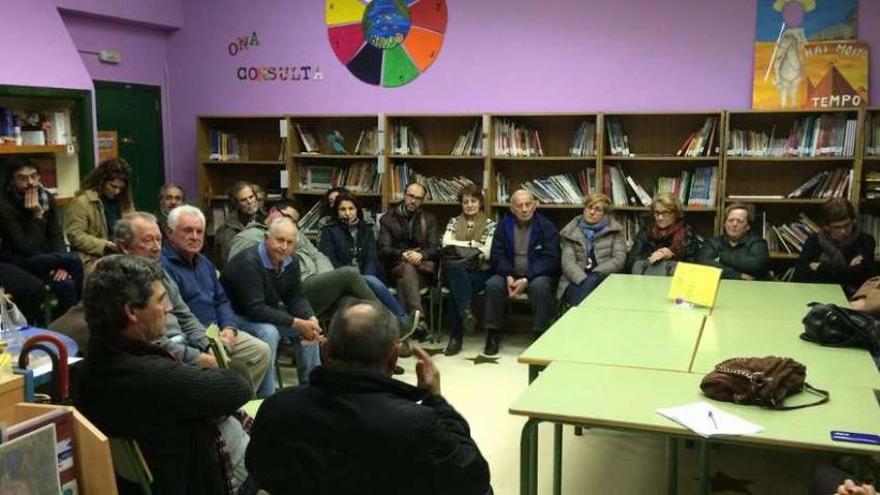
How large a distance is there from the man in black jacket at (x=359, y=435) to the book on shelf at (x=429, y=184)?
15.1ft

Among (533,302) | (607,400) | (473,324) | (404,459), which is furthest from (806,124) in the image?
(404,459)

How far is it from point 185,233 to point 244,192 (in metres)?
1.97

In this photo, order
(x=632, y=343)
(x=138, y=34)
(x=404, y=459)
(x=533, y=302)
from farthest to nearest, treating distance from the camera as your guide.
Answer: (x=138, y=34), (x=533, y=302), (x=632, y=343), (x=404, y=459)

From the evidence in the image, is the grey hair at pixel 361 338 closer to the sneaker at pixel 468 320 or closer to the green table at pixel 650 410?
the green table at pixel 650 410

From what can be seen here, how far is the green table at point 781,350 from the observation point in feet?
9.07

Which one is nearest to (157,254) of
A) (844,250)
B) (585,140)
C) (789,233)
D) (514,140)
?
(514,140)

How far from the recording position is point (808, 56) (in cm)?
557

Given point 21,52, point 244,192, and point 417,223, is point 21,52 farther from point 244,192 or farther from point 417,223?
point 417,223

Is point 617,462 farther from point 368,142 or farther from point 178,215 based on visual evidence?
point 368,142

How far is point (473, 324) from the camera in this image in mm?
5617

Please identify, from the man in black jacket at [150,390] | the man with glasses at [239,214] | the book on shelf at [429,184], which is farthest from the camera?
the book on shelf at [429,184]

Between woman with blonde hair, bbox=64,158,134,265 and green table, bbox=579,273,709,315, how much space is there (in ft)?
10.3

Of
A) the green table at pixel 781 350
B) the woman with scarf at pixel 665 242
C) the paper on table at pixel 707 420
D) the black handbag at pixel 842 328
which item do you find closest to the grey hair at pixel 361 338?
the paper on table at pixel 707 420

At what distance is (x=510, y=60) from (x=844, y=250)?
2.82 metres
